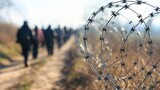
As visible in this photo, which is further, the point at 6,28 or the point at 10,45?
the point at 6,28

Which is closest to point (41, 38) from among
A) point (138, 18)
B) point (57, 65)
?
point (57, 65)

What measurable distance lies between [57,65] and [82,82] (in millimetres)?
9997

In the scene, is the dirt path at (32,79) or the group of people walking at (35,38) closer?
the dirt path at (32,79)

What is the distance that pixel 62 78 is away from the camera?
816 inches

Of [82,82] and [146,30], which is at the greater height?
[146,30]

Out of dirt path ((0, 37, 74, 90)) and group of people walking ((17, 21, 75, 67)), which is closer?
dirt path ((0, 37, 74, 90))

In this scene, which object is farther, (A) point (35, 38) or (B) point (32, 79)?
(A) point (35, 38)

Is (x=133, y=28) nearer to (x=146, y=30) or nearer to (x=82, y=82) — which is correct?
(x=146, y=30)

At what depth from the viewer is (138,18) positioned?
883cm

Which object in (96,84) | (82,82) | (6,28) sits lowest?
(6,28)

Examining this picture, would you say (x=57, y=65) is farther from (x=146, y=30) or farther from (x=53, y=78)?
(x=146, y=30)

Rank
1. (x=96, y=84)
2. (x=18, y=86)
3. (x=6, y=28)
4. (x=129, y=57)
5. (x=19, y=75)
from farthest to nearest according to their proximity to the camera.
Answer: (x=6, y=28)
(x=19, y=75)
(x=18, y=86)
(x=129, y=57)
(x=96, y=84)

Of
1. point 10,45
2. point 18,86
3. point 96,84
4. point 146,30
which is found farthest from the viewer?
point 10,45

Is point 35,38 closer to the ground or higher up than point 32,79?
closer to the ground
